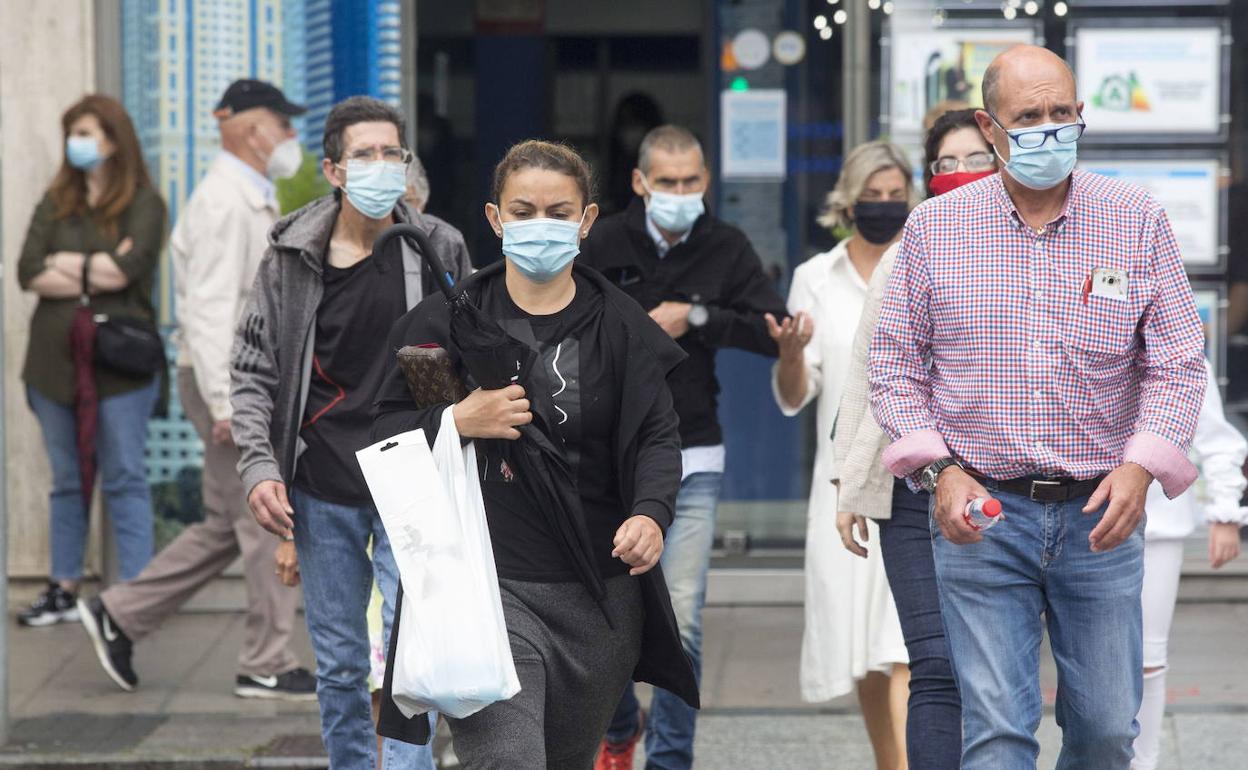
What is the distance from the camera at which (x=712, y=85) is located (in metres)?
8.68

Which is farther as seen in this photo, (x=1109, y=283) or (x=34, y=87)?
(x=34, y=87)

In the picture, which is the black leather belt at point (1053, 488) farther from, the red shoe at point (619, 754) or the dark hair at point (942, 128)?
the red shoe at point (619, 754)

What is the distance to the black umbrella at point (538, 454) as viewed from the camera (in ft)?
12.9

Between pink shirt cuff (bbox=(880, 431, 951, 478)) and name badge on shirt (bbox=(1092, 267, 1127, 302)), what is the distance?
440 millimetres

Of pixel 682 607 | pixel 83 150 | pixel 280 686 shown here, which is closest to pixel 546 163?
pixel 682 607

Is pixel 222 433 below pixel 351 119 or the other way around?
below

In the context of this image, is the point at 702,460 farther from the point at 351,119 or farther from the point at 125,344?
the point at 125,344

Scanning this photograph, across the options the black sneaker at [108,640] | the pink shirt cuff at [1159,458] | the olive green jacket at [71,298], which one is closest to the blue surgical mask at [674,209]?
the pink shirt cuff at [1159,458]

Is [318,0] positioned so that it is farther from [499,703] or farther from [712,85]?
[499,703]

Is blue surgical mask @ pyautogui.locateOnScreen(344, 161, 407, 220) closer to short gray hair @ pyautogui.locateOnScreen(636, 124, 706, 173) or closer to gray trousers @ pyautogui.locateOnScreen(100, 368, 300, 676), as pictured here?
short gray hair @ pyautogui.locateOnScreen(636, 124, 706, 173)

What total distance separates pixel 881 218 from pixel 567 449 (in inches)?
68.3

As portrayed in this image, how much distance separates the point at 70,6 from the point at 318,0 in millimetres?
1040

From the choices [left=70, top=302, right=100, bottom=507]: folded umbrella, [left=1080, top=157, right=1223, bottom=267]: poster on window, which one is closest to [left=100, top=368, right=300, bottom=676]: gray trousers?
[left=70, top=302, right=100, bottom=507]: folded umbrella

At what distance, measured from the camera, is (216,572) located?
22.9 ft
